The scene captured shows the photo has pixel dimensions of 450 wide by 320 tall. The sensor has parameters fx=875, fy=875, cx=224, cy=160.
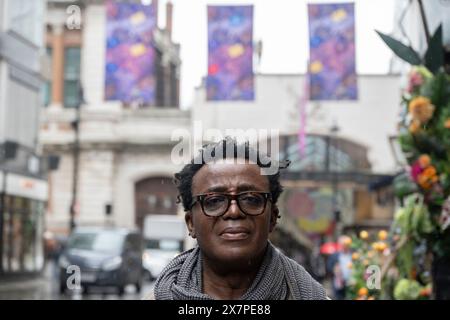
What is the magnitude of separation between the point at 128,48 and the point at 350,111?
13263mm

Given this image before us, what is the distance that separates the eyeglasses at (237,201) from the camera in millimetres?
1663

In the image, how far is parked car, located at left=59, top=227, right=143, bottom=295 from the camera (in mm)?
7730

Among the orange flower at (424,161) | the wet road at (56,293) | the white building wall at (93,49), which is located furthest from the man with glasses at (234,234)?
the white building wall at (93,49)

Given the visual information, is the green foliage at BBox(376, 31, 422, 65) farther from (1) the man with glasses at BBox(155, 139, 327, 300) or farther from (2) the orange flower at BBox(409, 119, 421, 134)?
(2) the orange flower at BBox(409, 119, 421, 134)

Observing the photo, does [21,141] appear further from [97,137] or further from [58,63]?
[97,137]

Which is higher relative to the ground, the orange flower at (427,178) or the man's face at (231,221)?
the orange flower at (427,178)

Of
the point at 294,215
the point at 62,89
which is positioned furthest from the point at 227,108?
the point at 62,89

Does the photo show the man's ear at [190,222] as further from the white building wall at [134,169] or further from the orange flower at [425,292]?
the white building wall at [134,169]

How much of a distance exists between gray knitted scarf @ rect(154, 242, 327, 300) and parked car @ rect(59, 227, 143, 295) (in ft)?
13.6

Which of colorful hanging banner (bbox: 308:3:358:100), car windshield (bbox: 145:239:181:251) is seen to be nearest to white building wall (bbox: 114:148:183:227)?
car windshield (bbox: 145:239:181:251)

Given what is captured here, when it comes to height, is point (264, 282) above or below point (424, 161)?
below

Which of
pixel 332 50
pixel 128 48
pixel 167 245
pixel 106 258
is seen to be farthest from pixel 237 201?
pixel 167 245

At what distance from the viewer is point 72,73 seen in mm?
22812

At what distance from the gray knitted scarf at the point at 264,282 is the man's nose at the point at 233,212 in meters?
0.12
